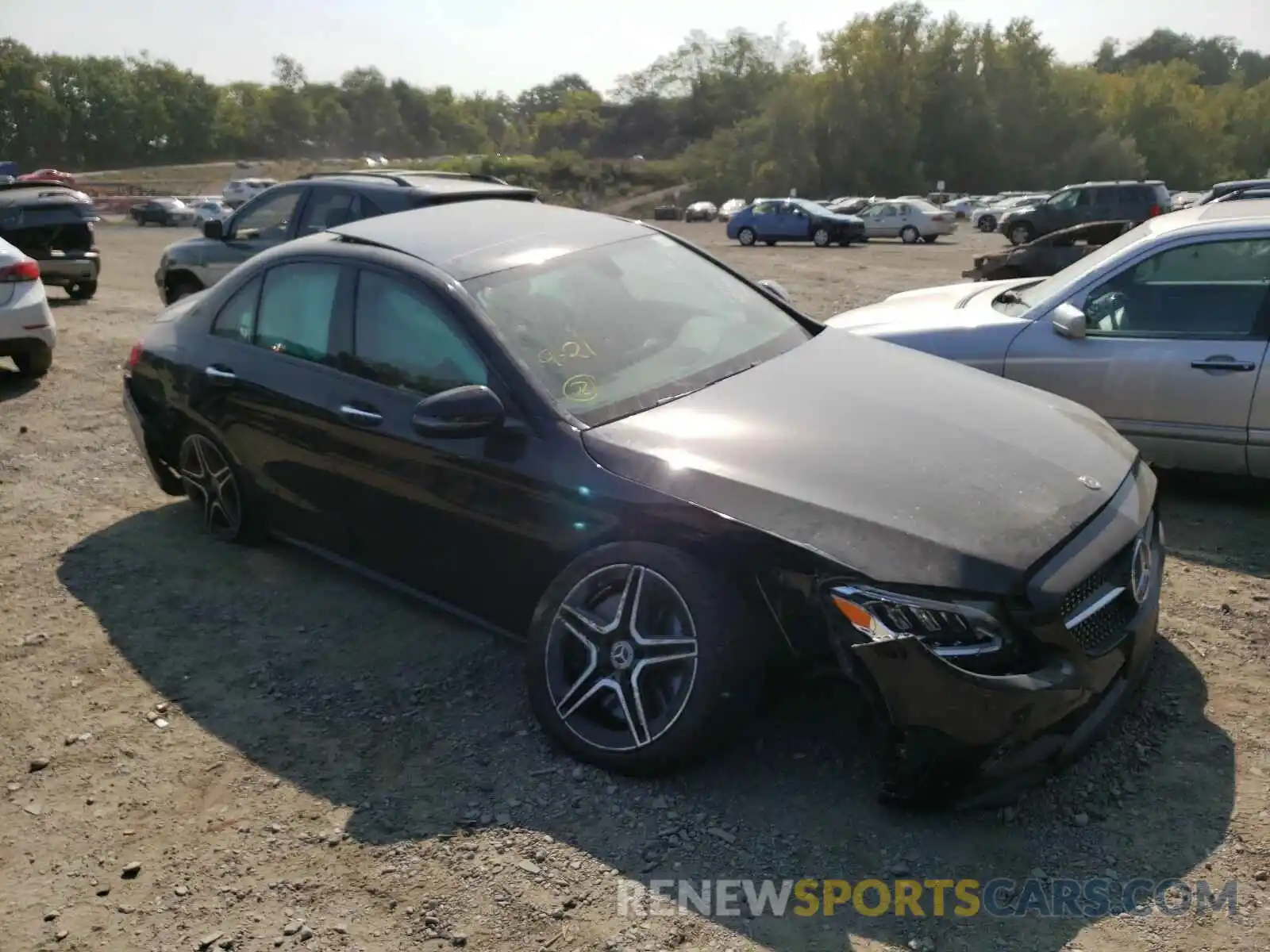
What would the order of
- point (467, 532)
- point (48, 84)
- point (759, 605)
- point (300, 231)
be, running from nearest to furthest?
point (759, 605) < point (467, 532) < point (300, 231) < point (48, 84)

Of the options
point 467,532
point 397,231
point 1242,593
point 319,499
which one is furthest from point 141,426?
point 1242,593

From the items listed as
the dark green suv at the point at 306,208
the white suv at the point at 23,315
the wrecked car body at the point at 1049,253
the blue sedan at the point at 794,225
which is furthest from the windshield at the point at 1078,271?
the blue sedan at the point at 794,225

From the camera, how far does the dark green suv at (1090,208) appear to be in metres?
27.2

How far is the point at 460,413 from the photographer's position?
11.4 ft

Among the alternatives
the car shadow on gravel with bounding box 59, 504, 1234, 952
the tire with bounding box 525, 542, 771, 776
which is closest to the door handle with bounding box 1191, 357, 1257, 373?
the car shadow on gravel with bounding box 59, 504, 1234, 952

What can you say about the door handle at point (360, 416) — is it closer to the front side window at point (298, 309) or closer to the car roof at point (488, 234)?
the front side window at point (298, 309)

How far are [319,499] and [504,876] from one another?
204cm

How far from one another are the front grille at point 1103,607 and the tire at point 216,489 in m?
3.60

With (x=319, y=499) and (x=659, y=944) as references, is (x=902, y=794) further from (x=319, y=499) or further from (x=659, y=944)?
(x=319, y=499)

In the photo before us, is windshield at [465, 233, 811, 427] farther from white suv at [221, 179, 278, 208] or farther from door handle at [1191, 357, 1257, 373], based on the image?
white suv at [221, 179, 278, 208]

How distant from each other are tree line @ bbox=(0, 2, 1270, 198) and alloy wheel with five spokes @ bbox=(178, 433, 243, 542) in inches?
2696

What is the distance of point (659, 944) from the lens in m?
2.62

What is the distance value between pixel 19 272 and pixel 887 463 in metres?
8.00

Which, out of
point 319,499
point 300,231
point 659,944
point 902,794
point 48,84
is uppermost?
point 48,84
